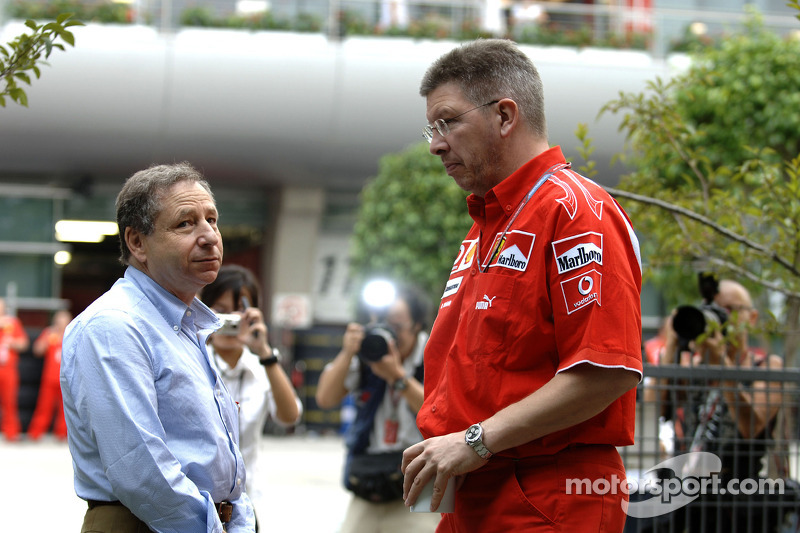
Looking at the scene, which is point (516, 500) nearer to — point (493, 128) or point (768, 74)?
point (493, 128)

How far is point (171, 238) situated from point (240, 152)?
14.5 meters

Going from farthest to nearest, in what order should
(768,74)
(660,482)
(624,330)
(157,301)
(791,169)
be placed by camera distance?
1. (768,74)
2. (660,482)
3. (791,169)
4. (157,301)
5. (624,330)

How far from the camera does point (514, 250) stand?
89.5 inches

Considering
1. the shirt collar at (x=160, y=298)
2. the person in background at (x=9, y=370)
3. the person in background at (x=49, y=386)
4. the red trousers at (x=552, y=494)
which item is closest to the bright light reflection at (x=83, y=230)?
the person in background at (x=49, y=386)

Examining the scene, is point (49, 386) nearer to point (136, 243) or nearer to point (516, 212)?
point (136, 243)

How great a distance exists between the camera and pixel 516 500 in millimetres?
2209

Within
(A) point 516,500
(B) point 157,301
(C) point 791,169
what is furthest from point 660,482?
(B) point 157,301

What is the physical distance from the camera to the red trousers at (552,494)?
85.2 inches

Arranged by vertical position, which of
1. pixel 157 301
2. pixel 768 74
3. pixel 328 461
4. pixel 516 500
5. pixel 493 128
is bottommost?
pixel 328 461

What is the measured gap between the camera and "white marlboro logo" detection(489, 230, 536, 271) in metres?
2.24

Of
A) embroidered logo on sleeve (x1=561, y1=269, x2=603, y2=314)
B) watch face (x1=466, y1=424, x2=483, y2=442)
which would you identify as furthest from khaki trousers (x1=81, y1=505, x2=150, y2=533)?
embroidered logo on sleeve (x1=561, y1=269, x2=603, y2=314)

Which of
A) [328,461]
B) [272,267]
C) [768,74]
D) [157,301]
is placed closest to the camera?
[157,301]

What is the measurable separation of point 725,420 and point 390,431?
169 centimetres

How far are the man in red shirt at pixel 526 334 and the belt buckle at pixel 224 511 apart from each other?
0.59 metres
